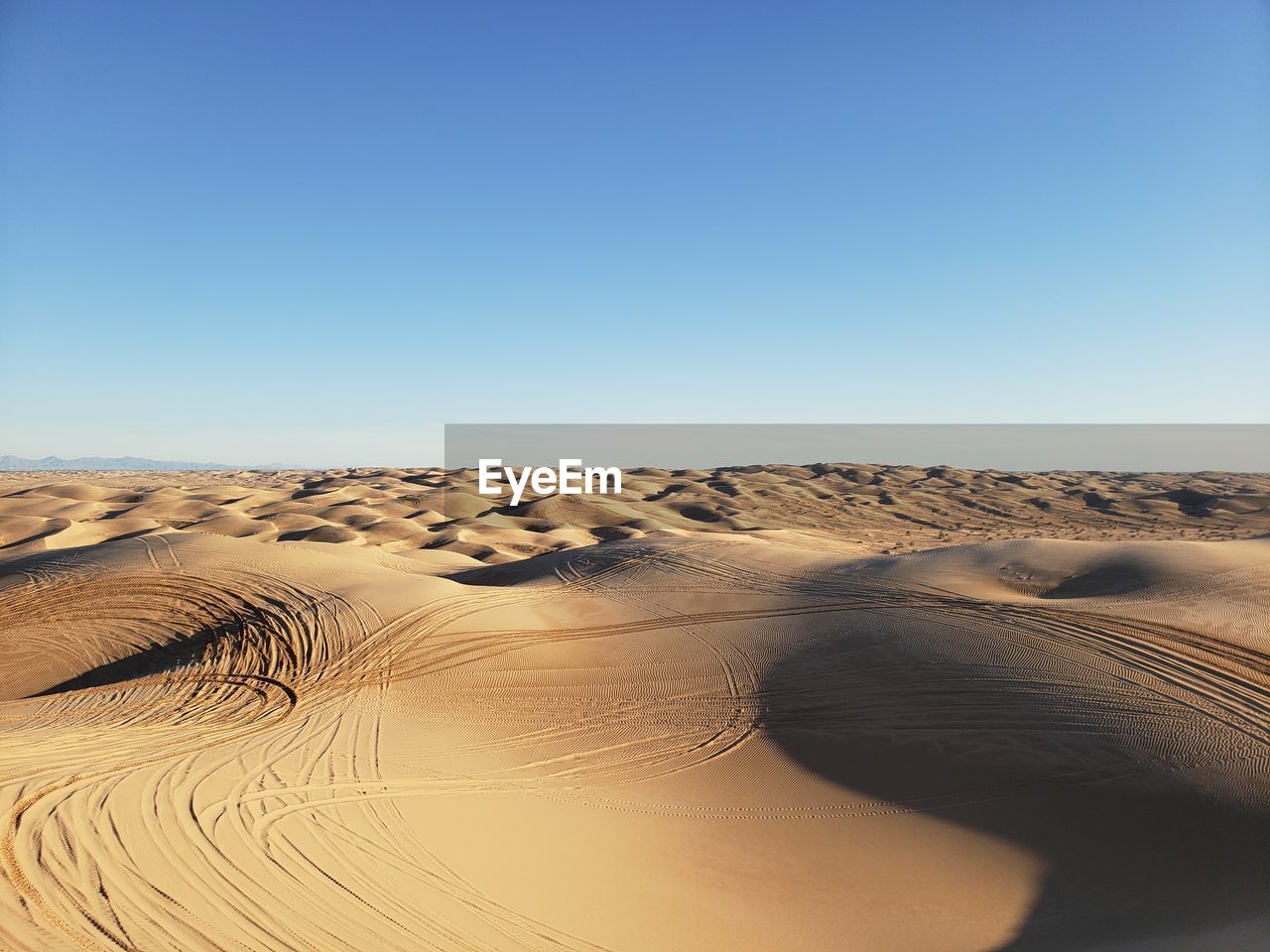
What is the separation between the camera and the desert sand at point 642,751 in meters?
5.38

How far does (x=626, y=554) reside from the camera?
17.9 metres

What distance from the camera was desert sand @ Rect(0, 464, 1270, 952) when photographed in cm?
538

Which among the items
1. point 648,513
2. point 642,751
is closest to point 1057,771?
point 642,751

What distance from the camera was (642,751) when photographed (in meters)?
8.92

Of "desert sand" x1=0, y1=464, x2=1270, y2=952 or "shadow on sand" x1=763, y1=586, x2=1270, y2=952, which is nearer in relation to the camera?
"desert sand" x1=0, y1=464, x2=1270, y2=952

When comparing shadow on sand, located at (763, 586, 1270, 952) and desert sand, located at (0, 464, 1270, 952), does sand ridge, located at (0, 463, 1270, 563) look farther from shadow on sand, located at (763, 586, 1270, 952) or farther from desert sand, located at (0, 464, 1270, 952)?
shadow on sand, located at (763, 586, 1270, 952)

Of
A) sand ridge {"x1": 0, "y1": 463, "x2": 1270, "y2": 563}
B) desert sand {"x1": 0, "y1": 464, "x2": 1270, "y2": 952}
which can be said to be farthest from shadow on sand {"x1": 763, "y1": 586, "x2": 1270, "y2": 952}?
sand ridge {"x1": 0, "y1": 463, "x2": 1270, "y2": 563}

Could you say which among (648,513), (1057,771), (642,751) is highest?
(1057,771)

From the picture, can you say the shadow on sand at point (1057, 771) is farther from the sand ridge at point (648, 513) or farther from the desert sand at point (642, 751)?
the sand ridge at point (648, 513)

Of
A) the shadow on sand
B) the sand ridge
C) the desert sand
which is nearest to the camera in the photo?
the desert sand

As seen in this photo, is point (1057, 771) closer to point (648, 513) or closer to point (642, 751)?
point (642, 751)

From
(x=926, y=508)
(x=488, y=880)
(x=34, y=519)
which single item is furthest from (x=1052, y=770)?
(x=926, y=508)

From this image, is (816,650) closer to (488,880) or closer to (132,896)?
(488,880)

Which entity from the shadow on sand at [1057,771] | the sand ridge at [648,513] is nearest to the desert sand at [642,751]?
the shadow on sand at [1057,771]
